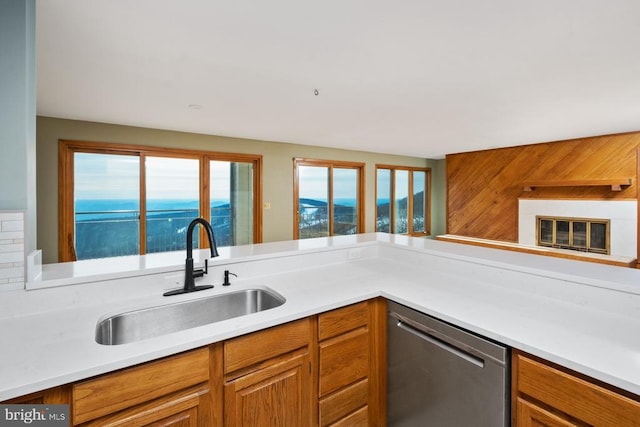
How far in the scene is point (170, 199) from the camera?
4.57 metres

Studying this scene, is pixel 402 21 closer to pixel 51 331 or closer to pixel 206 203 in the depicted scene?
pixel 51 331

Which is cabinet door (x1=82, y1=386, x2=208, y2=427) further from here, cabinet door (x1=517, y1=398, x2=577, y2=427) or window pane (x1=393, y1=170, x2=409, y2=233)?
window pane (x1=393, y1=170, x2=409, y2=233)

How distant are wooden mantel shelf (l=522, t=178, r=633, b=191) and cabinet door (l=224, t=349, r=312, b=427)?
554 cm

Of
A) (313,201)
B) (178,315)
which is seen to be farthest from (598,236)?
(178,315)

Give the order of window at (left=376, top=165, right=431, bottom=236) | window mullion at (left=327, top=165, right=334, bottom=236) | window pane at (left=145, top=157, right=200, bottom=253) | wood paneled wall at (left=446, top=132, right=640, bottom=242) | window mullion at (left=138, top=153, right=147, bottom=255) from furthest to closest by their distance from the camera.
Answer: window at (left=376, top=165, right=431, bottom=236) < window mullion at (left=327, top=165, right=334, bottom=236) < wood paneled wall at (left=446, top=132, right=640, bottom=242) < window pane at (left=145, top=157, right=200, bottom=253) < window mullion at (left=138, top=153, right=147, bottom=255)

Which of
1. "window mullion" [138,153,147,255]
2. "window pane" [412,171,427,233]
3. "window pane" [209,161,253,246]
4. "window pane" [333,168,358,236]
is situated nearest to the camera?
"window mullion" [138,153,147,255]

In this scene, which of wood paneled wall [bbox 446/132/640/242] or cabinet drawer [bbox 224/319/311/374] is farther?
wood paneled wall [bbox 446/132/640/242]

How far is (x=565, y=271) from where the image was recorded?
1532 millimetres

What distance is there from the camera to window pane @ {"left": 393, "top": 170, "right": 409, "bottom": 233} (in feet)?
23.9

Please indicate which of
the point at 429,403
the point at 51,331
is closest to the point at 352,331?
the point at 429,403

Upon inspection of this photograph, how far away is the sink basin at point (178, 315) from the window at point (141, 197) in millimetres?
3338

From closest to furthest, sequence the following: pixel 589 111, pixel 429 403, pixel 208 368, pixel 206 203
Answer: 1. pixel 208 368
2. pixel 429 403
3. pixel 589 111
4. pixel 206 203

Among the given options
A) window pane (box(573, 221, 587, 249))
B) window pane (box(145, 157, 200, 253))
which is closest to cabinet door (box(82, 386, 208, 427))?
window pane (box(145, 157, 200, 253))

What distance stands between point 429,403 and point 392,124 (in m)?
3.47
